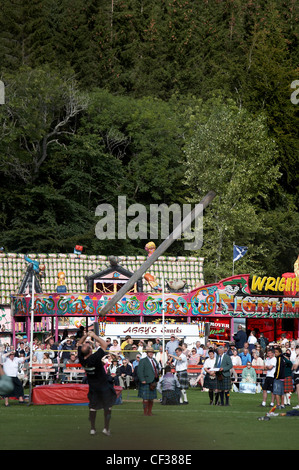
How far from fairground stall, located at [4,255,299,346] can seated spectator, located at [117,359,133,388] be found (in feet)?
16.4

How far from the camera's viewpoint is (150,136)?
6594 cm

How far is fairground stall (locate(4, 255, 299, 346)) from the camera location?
38062 mm

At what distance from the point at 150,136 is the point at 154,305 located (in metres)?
26.8

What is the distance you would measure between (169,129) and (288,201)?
31.3ft

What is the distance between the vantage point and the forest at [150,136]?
196 feet

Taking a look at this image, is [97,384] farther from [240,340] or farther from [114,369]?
[240,340]

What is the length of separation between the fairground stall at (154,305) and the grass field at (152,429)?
12.3m

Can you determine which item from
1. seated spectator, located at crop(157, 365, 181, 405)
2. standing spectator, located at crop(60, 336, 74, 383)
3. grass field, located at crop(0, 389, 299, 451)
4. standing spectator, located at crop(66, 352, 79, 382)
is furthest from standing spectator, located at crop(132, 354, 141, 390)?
grass field, located at crop(0, 389, 299, 451)

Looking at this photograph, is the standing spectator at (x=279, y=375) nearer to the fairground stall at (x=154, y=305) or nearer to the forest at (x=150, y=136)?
the fairground stall at (x=154, y=305)

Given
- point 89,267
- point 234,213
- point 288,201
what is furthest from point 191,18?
point 89,267

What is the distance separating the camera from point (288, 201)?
67125 mm

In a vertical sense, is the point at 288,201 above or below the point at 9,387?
above

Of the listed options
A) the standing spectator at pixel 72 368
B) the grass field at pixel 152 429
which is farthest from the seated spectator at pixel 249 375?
the grass field at pixel 152 429

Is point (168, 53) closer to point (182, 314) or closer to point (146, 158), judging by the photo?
point (146, 158)
